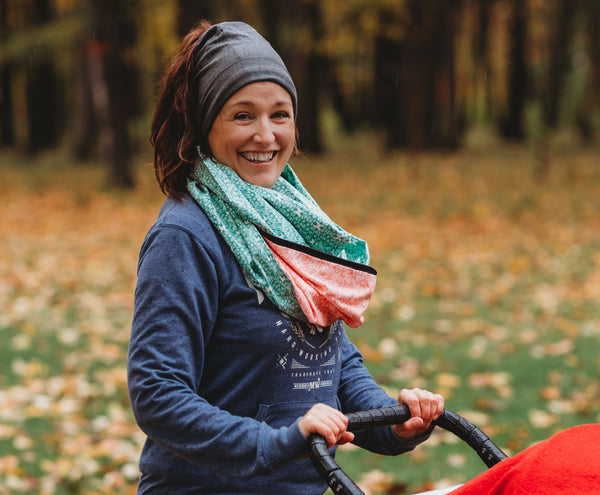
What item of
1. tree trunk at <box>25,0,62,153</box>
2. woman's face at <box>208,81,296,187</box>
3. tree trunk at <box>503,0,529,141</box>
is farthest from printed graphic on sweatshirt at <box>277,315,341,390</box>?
tree trunk at <box>503,0,529,141</box>

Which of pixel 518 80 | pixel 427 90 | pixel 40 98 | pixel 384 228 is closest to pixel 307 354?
pixel 384 228

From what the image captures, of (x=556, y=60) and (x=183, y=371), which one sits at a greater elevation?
(x=556, y=60)

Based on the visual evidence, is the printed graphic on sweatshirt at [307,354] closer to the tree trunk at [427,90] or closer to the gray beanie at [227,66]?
the gray beanie at [227,66]

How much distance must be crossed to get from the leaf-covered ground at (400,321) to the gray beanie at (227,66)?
9.67 ft

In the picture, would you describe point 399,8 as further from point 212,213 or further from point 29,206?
point 212,213

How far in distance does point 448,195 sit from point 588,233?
4479mm

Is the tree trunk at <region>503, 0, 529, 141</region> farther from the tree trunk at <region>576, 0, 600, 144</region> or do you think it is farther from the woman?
the woman

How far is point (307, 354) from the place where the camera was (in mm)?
1935

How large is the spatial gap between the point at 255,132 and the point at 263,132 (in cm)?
2

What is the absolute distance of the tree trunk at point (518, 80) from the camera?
27.3m

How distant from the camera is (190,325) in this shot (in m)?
1.77

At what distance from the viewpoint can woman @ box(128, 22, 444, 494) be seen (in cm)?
172

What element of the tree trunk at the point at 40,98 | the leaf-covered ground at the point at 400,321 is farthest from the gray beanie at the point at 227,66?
the tree trunk at the point at 40,98

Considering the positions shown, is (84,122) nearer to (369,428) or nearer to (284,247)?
(284,247)
